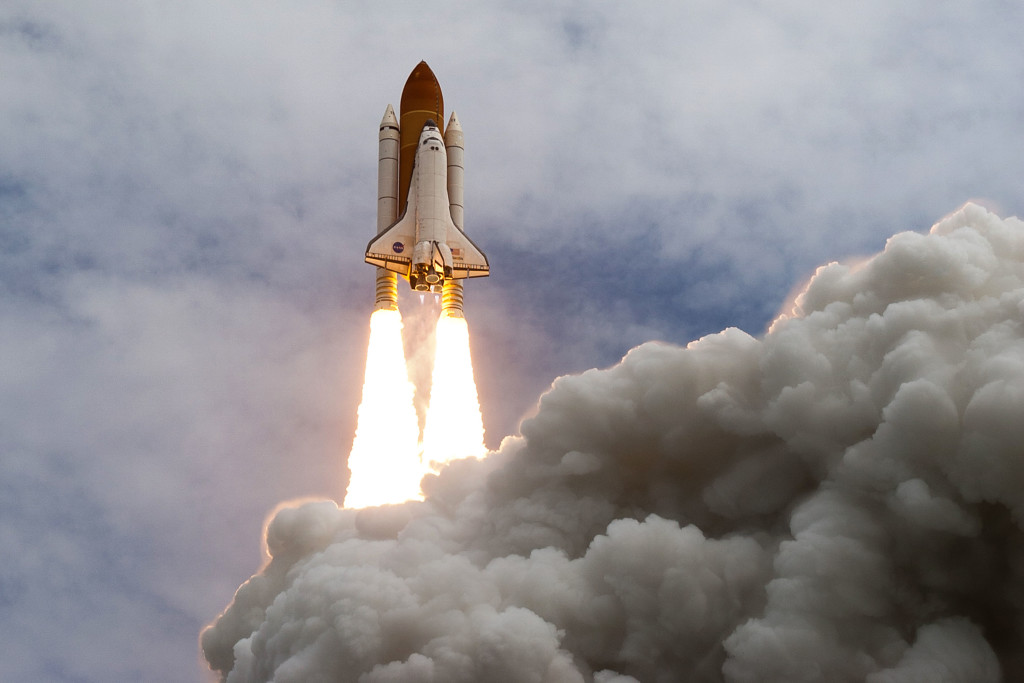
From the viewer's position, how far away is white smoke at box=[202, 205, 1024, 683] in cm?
2039

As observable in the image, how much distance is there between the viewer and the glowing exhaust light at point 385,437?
36.3 m

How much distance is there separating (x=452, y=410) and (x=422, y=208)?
7658 millimetres

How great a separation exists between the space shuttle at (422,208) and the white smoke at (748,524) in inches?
543

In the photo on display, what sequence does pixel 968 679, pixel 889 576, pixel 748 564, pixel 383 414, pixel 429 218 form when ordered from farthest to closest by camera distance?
pixel 429 218, pixel 383 414, pixel 748 564, pixel 889 576, pixel 968 679

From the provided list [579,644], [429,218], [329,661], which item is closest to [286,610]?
[329,661]

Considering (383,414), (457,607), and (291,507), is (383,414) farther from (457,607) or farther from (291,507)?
(457,607)

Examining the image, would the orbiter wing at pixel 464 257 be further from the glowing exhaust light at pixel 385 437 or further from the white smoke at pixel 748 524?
the white smoke at pixel 748 524

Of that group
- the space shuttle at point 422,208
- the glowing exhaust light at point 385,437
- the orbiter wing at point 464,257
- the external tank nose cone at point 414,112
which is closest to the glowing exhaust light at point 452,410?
the glowing exhaust light at point 385,437

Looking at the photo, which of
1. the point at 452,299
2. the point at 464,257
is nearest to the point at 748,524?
the point at 452,299

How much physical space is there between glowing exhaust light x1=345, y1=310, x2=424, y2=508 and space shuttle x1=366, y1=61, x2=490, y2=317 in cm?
285

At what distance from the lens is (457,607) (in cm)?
2448

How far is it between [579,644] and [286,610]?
659cm

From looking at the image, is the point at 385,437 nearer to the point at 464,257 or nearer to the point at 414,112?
the point at 464,257

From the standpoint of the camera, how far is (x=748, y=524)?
78.4ft
